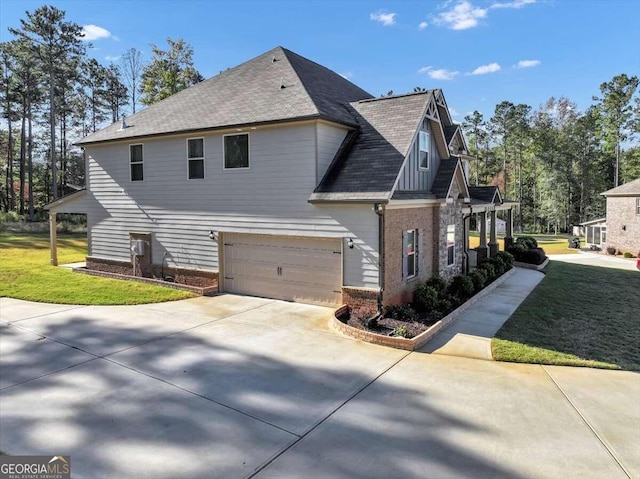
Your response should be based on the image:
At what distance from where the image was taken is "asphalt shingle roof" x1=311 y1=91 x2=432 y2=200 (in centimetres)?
1086

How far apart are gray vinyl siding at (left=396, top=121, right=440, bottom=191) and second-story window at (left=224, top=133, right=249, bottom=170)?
4.76 m

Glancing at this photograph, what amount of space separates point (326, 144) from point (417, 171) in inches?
113

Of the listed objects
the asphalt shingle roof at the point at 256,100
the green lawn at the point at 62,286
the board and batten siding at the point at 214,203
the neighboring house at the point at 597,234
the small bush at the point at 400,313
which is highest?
the asphalt shingle roof at the point at 256,100

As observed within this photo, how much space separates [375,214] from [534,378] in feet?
16.4

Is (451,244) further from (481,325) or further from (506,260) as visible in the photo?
(506,260)

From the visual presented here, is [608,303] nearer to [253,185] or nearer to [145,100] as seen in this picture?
[253,185]

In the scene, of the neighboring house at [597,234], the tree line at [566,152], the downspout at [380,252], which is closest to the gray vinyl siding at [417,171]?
the downspout at [380,252]

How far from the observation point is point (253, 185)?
12.6m

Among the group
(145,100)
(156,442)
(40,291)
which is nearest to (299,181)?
(156,442)

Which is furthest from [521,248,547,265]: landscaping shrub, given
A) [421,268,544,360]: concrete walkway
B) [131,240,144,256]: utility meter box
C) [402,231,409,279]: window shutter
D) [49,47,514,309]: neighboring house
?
[131,240,144,256]: utility meter box

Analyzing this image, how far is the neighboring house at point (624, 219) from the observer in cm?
2847

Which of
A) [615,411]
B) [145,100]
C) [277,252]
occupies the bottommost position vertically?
[615,411]

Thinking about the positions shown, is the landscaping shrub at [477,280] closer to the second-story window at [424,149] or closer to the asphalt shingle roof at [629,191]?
the second-story window at [424,149]

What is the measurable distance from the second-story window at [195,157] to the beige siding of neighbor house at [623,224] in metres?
29.0
